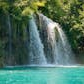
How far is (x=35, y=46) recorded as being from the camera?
1015 inches

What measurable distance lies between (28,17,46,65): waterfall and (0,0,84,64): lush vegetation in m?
0.81

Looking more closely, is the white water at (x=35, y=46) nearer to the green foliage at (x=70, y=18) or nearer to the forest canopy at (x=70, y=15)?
→ the forest canopy at (x=70, y=15)

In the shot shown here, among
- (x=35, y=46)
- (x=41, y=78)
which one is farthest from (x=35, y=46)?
(x=41, y=78)

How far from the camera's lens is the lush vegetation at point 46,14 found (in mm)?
23984

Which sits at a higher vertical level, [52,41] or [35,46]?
[52,41]

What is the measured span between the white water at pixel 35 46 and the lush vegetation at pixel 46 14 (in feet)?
2.69

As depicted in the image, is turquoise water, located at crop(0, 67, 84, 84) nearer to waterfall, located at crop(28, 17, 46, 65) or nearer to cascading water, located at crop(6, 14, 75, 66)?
cascading water, located at crop(6, 14, 75, 66)

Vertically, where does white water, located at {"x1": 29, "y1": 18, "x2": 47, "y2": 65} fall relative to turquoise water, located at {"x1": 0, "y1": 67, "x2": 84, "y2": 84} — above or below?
above

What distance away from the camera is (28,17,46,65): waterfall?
2550cm

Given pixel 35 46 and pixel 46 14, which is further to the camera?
pixel 46 14

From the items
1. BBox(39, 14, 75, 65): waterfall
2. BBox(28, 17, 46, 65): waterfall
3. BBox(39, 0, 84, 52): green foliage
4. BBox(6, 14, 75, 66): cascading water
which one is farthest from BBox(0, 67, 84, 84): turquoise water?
BBox(39, 0, 84, 52): green foliage

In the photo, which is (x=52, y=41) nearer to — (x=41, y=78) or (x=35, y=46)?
(x=35, y=46)

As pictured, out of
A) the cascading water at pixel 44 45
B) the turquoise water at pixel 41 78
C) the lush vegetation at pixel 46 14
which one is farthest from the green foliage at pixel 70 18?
the turquoise water at pixel 41 78

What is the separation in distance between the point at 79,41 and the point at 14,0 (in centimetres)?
730
